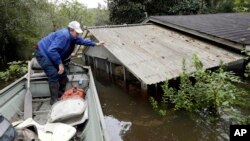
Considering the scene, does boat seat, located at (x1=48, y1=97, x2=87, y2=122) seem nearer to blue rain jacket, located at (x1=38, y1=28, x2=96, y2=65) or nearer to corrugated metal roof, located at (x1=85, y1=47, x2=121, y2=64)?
blue rain jacket, located at (x1=38, y1=28, x2=96, y2=65)

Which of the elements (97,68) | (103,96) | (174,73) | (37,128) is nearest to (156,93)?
(174,73)

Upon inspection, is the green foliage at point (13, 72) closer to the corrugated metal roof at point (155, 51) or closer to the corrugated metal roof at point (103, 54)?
the corrugated metal roof at point (103, 54)

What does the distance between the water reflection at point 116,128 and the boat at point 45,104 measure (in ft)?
3.65

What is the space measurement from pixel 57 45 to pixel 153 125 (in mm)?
3164

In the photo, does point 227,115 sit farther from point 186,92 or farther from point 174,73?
point 174,73

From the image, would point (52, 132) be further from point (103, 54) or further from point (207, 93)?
point (103, 54)

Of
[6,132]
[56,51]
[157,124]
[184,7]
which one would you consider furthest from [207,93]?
[184,7]

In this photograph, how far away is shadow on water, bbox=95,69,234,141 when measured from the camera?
6520 mm

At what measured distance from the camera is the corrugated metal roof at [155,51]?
8109 millimetres

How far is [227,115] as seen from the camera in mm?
7164

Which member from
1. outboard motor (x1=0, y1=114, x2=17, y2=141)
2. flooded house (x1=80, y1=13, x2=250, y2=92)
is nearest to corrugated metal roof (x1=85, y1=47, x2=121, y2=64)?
flooded house (x1=80, y1=13, x2=250, y2=92)

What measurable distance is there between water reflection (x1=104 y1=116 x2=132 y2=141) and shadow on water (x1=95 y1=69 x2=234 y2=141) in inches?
1.0

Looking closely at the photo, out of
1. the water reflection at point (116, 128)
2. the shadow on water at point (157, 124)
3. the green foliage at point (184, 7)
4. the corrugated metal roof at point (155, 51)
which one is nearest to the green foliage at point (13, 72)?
the corrugated metal roof at point (155, 51)

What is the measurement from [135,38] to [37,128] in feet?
23.9
